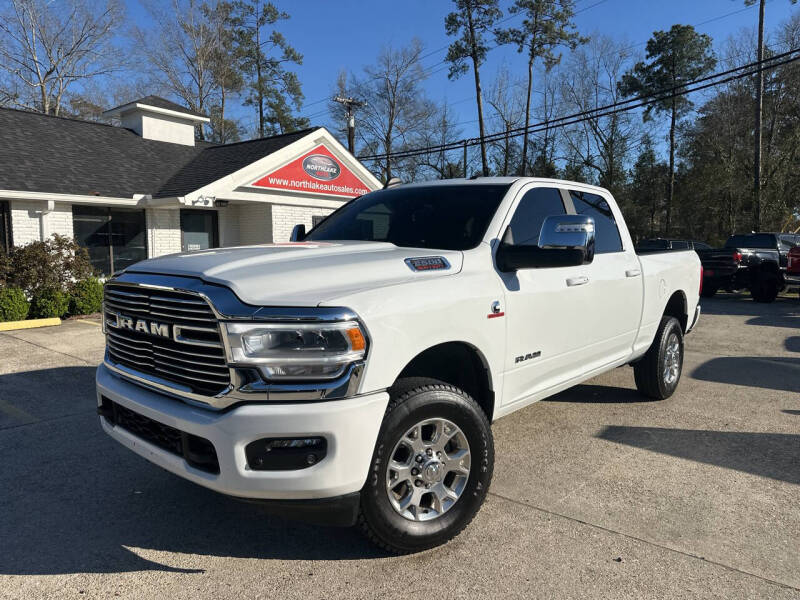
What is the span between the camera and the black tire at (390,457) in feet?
8.68

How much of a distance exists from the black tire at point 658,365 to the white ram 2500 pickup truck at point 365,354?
1564 millimetres

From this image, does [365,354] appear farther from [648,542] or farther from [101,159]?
[101,159]

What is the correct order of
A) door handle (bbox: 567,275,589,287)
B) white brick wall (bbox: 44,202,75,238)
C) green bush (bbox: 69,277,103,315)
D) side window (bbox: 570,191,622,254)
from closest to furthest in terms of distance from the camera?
1. door handle (bbox: 567,275,589,287)
2. side window (bbox: 570,191,622,254)
3. green bush (bbox: 69,277,103,315)
4. white brick wall (bbox: 44,202,75,238)

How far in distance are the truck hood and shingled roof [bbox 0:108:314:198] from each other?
475 inches

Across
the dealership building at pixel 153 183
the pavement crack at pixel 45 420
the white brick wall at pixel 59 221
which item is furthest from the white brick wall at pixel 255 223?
the pavement crack at pixel 45 420

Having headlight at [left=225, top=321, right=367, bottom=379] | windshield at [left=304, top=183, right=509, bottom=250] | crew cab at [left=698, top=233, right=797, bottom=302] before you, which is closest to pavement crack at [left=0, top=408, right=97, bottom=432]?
windshield at [left=304, top=183, right=509, bottom=250]

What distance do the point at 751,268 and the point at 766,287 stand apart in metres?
0.62

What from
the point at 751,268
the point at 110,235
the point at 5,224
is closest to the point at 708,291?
the point at 751,268

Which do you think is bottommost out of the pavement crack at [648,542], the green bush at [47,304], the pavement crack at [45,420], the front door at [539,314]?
the pavement crack at [648,542]

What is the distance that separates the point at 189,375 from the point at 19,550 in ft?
4.57

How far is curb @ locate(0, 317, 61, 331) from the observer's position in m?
10.1

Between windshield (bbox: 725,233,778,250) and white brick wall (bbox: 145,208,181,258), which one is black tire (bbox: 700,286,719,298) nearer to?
windshield (bbox: 725,233,778,250)

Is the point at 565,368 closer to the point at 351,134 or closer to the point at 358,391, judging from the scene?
the point at 358,391

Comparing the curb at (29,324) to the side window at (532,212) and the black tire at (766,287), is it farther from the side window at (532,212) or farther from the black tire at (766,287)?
the black tire at (766,287)
